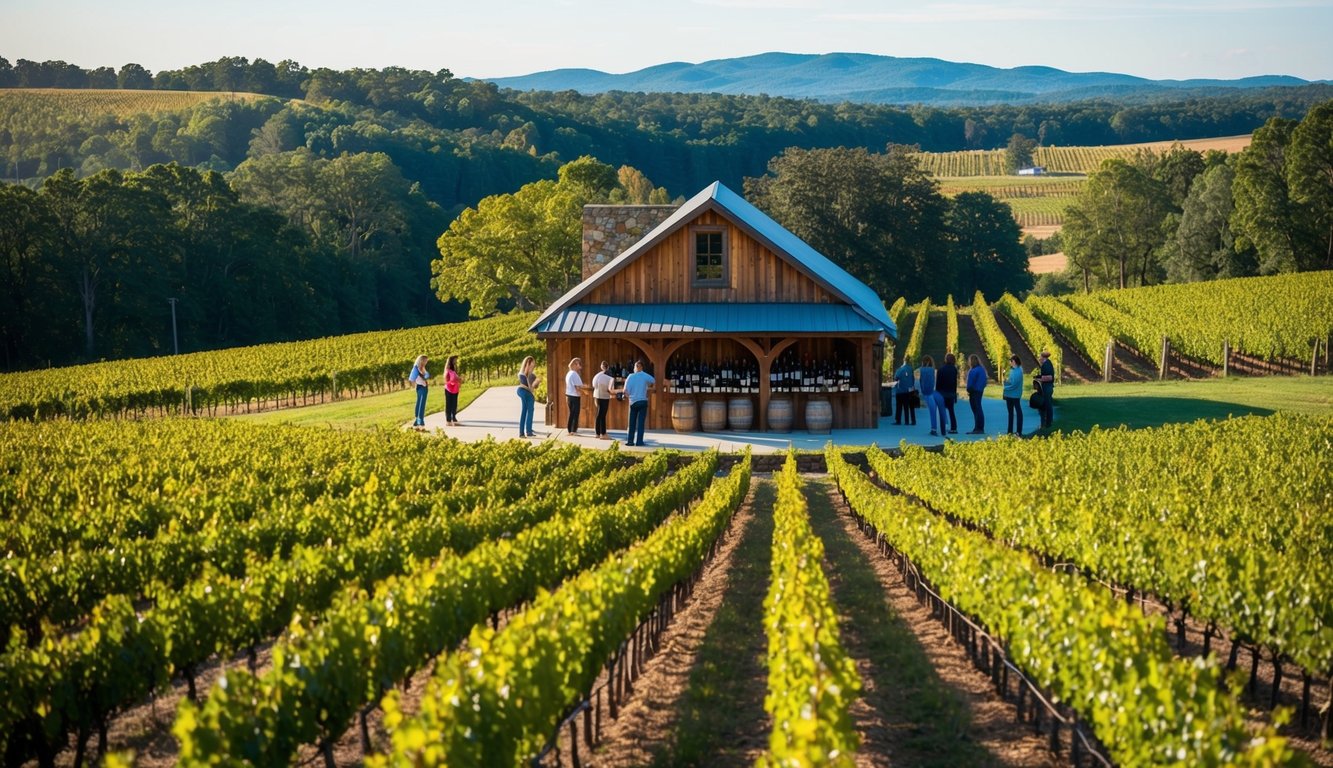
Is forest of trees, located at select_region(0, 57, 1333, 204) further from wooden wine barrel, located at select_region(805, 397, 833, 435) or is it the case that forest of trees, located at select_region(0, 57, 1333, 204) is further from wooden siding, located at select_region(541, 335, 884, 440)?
wooden wine barrel, located at select_region(805, 397, 833, 435)

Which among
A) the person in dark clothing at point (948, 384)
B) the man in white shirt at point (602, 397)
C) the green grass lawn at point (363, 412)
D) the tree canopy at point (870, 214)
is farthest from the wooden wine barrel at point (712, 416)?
the tree canopy at point (870, 214)

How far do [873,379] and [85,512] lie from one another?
17606 millimetres

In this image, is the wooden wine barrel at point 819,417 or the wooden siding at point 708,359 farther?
the wooden siding at point 708,359

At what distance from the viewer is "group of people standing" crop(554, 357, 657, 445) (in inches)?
1027

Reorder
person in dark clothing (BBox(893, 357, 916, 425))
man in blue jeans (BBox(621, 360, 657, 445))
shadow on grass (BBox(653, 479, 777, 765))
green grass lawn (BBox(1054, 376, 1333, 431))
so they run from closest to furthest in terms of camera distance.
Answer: shadow on grass (BBox(653, 479, 777, 765)) → man in blue jeans (BBox(621, 360, 657, 445)) → person in dark clothing (BBox(893, 357, 916, 425)) → green grass lawn (BBox(1054, 376, 1333, 431))

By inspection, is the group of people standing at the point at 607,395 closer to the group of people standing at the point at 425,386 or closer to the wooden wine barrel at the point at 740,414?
the wooden wine barrel at the point at 740,414

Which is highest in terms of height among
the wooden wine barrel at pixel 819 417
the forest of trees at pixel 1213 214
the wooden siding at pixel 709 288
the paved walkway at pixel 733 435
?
the forest of trees at pixel 1213 214

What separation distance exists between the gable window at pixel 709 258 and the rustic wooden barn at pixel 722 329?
0.02m

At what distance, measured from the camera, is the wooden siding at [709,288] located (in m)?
28.9

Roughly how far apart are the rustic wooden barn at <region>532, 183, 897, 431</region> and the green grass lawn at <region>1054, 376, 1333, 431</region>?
5011 millimetres

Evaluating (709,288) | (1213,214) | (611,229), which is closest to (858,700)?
(709,288)

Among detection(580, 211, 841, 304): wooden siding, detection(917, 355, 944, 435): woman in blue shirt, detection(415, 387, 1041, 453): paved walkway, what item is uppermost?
detection(580, 211, 841, 304): wooden siding

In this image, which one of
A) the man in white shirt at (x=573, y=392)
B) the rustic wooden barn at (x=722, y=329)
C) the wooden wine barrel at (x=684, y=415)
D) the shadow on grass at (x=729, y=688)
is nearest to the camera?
the shadow on grass at (x=729, y=688)

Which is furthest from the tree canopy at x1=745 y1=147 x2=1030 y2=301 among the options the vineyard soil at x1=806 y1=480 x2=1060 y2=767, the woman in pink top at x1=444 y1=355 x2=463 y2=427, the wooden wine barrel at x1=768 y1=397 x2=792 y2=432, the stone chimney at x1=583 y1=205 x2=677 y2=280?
the vineyard soil at x1=806 y1=480 x2=1060 y2=767
